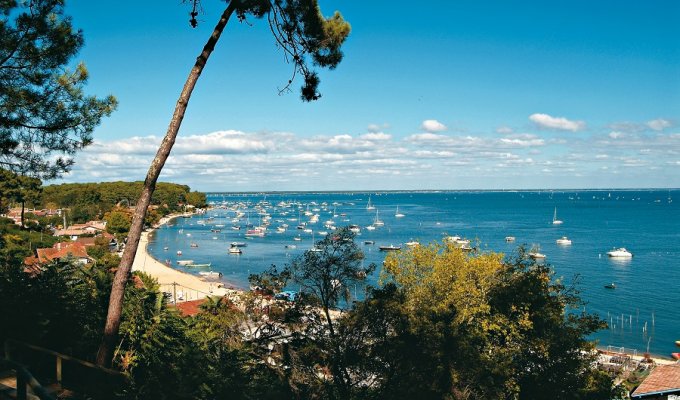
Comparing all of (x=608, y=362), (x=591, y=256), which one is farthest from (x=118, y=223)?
(x=591, y=256)

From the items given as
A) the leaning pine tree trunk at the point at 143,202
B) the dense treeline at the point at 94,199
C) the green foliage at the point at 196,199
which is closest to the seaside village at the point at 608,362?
the leaning pine tree trunk at the point at 143,202

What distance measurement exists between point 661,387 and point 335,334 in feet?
51.2

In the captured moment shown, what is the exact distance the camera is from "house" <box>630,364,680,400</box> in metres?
18.9

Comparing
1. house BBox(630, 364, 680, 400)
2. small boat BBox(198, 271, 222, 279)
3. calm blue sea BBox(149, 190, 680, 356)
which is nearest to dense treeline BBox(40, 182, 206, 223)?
calm blue sea BBox(149, 190, 680, 356)

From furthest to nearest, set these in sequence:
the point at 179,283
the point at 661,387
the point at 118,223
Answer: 1. the point at 118,223
2. the point at 179,283
3. the point at 661,387

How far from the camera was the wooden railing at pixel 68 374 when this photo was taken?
596 cm

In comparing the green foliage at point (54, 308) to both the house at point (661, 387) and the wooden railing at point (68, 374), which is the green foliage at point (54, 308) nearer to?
the wooden railing at point (68, 374)

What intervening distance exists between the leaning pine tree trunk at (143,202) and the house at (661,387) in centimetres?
2015

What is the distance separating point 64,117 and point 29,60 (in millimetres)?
1099

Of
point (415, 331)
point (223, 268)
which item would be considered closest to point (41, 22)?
point (415, 331)

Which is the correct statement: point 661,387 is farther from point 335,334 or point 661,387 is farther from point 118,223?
point 118,223

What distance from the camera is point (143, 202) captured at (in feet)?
25.8

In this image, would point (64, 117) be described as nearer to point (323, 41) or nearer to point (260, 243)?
point (323, 41)

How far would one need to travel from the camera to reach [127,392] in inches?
235
